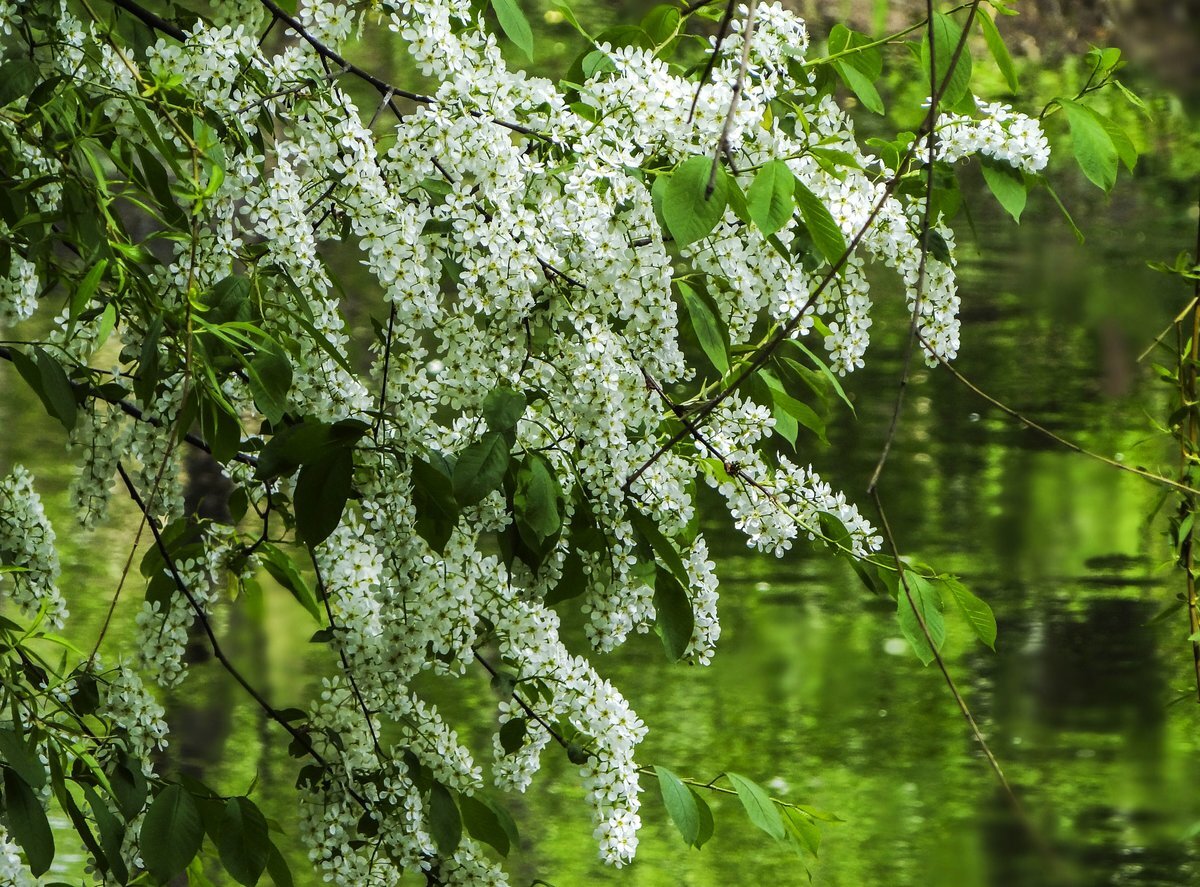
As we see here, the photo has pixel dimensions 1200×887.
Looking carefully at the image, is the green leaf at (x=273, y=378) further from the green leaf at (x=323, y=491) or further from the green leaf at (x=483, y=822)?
the green leaf at (x=483, y=822)

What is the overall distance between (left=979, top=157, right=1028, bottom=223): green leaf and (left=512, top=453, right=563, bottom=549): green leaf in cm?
37

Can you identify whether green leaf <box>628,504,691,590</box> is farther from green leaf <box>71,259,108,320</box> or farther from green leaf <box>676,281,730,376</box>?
green leaf <box>71,259,108,320</box>

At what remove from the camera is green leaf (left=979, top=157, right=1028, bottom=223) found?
95cm

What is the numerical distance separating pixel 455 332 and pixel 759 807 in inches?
15.2

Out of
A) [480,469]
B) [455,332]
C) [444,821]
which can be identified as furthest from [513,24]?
[444,821]

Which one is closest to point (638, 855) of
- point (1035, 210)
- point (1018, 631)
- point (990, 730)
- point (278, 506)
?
point (990, 730)

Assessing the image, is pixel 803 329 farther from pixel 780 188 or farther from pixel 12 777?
pixel 12 777

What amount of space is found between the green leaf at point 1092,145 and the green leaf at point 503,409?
1.32 ft

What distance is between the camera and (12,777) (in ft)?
2.72

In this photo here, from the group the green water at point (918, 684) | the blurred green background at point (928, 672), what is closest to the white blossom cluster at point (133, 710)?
the blurred green background at point (928, 672)

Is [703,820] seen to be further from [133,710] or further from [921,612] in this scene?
[133,710]

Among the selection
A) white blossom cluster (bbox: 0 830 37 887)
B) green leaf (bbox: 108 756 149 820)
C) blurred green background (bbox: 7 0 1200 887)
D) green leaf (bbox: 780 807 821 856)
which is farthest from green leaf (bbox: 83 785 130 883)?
blurred green background (bbox: 7 0 1200 887)

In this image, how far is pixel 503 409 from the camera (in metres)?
0.82

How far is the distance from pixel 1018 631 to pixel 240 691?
68.1 inches
